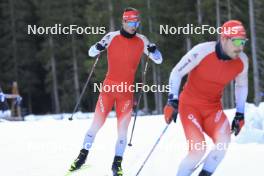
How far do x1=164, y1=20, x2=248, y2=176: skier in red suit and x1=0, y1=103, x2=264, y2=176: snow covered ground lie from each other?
1.82 m

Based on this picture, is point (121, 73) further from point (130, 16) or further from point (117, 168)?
point (117, 168)

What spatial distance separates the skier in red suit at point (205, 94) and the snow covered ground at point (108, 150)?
1825 millimetres

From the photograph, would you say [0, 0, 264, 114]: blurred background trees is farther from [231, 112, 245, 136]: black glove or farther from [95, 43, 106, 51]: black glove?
[231, 112, 245, 136]: black glove

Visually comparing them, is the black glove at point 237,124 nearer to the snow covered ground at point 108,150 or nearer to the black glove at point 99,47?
the snow covered ground at point 108,150

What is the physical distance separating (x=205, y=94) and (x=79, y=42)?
106 feet

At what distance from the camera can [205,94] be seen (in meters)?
5.38

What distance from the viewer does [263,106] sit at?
10.6 meters

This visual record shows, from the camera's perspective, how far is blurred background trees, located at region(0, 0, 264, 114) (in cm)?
3084

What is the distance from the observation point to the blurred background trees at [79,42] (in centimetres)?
3084

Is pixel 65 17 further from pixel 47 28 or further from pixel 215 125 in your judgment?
pixel 215 125

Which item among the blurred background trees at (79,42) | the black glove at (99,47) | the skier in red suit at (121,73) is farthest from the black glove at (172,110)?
the blurred background trees at (79,42)

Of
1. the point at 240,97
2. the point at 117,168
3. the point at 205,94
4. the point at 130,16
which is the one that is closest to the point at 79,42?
the point at 130,16

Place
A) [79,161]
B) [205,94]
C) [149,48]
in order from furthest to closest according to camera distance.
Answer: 1. [149,48]
2. [79,161]
3. [205,94]

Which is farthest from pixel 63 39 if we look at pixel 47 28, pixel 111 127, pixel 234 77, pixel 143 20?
pixel 234 77
